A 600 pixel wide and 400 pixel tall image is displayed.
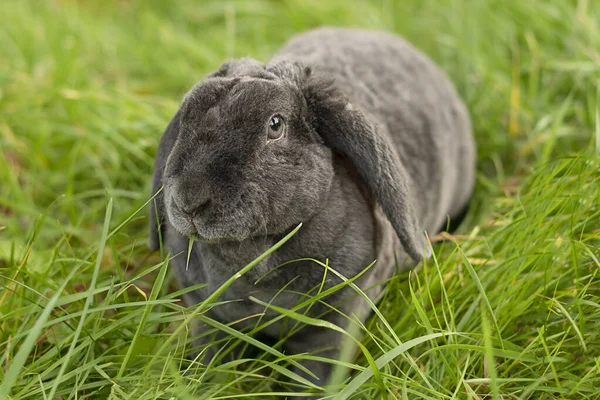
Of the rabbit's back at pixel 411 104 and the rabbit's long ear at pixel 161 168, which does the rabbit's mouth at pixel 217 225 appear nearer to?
the rabbit's long ear at pixel 161 168

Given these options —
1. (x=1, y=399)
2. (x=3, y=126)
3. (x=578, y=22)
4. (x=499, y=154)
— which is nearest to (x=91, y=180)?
(x=3, y=126)

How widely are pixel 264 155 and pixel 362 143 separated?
0.43 metres

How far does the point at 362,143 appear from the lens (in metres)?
→ 2.53

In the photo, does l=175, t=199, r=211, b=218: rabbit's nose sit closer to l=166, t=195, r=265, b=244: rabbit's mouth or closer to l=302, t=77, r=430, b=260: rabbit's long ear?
l=166, t=195, r=265, b=244: rabbit's mouth

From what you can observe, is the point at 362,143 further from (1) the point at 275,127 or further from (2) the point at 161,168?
(2) the point at 161,168

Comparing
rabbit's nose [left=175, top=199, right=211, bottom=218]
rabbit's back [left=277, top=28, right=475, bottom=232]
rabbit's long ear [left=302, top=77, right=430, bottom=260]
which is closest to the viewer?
rabbit's nose [left=175, top=199, right=211, bottom=218]

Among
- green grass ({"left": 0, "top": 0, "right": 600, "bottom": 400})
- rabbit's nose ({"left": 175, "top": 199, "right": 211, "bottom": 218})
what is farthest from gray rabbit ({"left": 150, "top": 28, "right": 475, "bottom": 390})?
green grass ({"left": 0, "top": 0, "right": 600, "bottom": 400})

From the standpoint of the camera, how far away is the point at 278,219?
7.82 feet

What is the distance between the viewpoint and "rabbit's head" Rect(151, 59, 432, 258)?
88.2 inches

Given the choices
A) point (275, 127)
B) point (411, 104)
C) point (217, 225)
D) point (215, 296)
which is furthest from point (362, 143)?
point (411, 104)

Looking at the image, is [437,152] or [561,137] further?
[561,137]

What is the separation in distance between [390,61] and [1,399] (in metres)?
2.60

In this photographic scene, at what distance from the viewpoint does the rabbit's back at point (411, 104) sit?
325 centimetres

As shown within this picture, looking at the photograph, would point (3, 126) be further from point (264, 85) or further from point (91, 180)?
point (264, 85)
